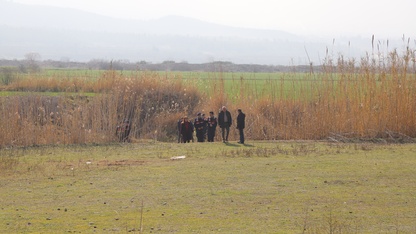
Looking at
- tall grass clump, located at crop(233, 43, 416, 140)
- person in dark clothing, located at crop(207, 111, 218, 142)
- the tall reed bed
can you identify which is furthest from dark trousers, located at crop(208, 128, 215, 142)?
tall grass clump, located at crop(233, 43, 416, 140)

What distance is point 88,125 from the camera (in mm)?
28344

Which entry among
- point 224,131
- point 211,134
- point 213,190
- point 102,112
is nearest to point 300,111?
point 211,134

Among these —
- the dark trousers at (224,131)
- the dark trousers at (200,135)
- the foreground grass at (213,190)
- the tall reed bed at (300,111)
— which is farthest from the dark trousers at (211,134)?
the foreground grass at (213,190)

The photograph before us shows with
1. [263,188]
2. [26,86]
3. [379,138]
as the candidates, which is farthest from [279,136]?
[26,86]

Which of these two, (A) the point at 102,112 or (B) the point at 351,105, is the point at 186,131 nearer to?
(A) the point at 102,112

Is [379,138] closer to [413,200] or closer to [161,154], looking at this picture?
[161,154]

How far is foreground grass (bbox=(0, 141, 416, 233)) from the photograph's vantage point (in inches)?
491

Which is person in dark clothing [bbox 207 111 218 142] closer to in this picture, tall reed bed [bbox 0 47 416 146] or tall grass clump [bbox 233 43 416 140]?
Answer: tall reed bed [bbox 0 47 416 146]

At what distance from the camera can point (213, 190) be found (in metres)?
15.6

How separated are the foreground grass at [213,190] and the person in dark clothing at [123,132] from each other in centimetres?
394

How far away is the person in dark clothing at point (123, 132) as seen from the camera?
2811cm

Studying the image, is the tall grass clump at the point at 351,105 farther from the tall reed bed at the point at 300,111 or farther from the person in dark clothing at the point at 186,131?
the person in dark clothing at the point at 186,131

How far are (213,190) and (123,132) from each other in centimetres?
1316

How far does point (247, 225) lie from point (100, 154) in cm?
1196
